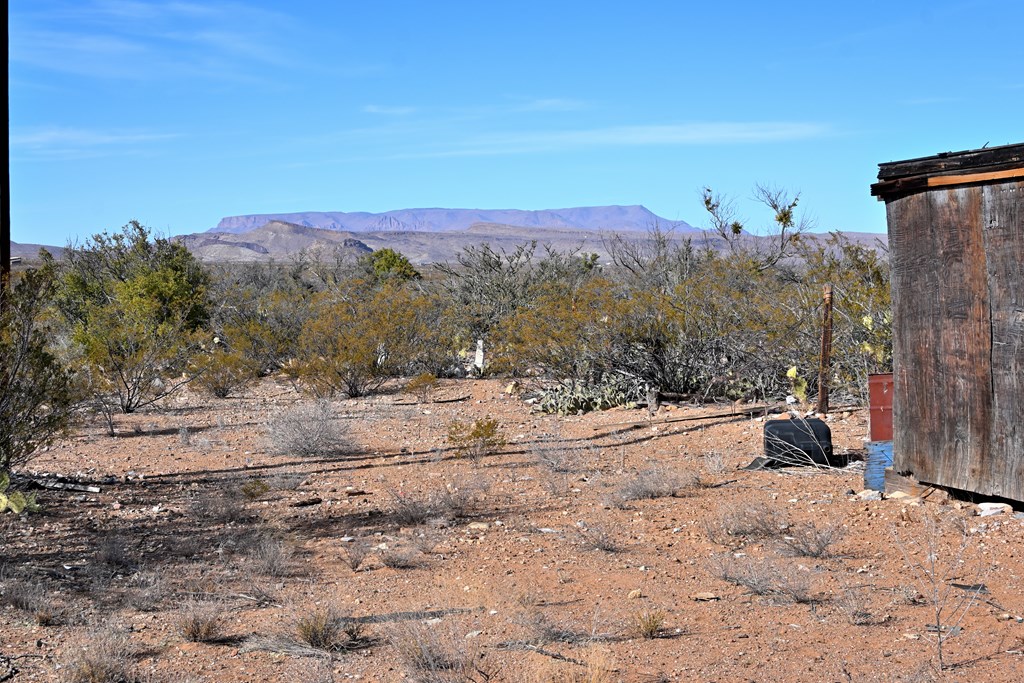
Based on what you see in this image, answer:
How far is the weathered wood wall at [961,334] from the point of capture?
267 inches

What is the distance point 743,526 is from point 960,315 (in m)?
2.06

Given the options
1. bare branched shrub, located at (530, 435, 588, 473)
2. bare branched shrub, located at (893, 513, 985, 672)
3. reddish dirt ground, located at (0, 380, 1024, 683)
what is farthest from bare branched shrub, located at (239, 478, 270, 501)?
bare branched shrub, located at (893, 513, 985, 672)

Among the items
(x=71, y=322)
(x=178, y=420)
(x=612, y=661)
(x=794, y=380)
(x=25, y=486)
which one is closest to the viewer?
(x=612, y=661)

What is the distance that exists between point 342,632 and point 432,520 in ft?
8.05

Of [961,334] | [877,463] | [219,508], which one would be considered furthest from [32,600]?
[877,463]

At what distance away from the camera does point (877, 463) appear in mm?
8805

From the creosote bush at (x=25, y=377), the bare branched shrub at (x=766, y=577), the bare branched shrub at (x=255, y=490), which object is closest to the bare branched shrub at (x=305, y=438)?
the bare branched shrub at (x=255, y=490)

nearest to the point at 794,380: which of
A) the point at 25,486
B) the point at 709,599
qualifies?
the point at 709,599

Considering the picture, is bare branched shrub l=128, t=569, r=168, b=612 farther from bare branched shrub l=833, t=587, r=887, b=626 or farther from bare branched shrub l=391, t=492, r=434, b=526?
bare branched shrub l=833, t=587, r=887, b=626

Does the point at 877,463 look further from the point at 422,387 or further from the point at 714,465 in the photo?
the point at 422,387

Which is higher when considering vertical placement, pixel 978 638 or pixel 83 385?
pixel 83 385

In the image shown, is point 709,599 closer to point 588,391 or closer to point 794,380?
point 794,380

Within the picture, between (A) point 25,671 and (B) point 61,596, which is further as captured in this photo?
(B) point 61,596

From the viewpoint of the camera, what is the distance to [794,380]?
1323 centimetres
